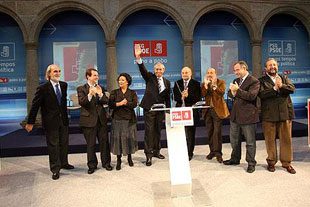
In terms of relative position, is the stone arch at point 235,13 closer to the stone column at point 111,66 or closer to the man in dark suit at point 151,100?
the stone column at point 111,66

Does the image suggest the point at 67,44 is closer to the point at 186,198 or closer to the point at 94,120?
the point at 94,120

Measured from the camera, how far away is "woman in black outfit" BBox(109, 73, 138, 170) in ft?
12.0

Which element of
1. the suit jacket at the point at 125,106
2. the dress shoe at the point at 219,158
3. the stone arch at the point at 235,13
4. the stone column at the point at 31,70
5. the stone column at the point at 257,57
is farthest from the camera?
the stone column at the point at 257,57

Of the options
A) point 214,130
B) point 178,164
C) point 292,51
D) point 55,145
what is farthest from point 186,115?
point 292,51

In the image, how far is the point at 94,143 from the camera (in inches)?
145

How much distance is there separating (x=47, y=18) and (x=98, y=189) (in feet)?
17.8

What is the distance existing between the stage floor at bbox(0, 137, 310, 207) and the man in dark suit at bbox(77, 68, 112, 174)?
23 cm

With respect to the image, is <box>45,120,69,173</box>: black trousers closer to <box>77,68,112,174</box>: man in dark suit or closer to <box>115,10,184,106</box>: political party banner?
<box>77,68,112,174</box>: man in dark suit

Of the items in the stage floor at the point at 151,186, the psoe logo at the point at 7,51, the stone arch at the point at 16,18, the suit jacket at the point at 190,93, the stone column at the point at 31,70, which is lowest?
the stage floor at the point at 151,186

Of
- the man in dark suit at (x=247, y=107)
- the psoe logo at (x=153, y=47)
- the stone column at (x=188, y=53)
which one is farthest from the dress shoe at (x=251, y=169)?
the psoe logo at (x=153, y=47)

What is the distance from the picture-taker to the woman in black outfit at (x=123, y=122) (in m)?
3.67

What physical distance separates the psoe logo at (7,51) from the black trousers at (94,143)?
4787 mm

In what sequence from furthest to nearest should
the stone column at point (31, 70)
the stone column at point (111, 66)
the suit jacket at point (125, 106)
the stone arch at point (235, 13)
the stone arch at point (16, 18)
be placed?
the stone arch at point (235, 13) → the stone column at point (111, 66) → the stone column at point (31, 70) → the stone arch at point (16, 18) → the suit jacket at point (125, 106)

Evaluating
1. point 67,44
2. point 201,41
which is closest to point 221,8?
point 201,41
